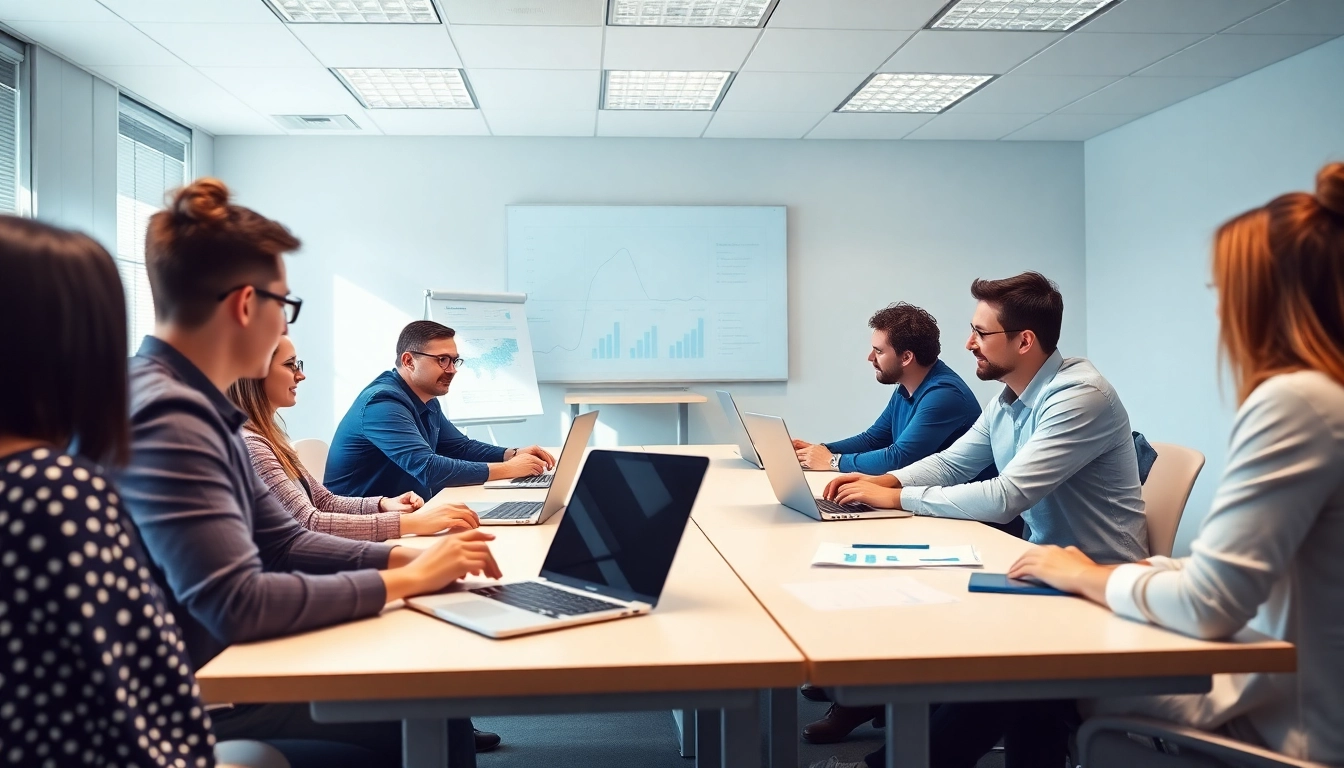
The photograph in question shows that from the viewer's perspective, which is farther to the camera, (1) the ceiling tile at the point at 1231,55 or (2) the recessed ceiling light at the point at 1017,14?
(1) the ceiling tile at the point at 1231,55

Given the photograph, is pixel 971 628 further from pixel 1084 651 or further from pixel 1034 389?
pixel 1034 389

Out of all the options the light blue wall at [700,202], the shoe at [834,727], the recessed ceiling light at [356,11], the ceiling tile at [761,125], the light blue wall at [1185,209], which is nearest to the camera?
the shoe at [834,727]

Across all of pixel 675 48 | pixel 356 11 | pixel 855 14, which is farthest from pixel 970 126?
pixel 356 11

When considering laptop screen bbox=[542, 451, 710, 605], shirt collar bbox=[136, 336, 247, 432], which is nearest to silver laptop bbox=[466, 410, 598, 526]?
laptop screen bbox=[542, 451, 710, 605]

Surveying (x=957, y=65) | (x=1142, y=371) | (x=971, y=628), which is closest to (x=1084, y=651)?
(x=971, y=628)

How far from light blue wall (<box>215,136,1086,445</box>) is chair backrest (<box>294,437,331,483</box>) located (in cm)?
274

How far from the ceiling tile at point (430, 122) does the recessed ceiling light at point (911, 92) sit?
6.99 ft

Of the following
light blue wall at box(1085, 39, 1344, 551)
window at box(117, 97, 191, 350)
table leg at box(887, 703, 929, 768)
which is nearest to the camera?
table leg at box(887, 703, 929, 768)

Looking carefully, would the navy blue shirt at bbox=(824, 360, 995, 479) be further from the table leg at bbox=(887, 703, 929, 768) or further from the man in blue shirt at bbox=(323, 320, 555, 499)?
the table leg at bbox=(887, 703, 929, 768)

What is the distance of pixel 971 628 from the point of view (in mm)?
1273

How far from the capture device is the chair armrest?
118cm

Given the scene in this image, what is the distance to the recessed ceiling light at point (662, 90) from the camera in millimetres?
4730

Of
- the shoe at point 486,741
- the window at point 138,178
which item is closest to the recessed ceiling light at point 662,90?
the window at point 138,178

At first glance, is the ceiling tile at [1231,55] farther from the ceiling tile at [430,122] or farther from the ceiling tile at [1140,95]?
the ceiling tile at [430,122]
